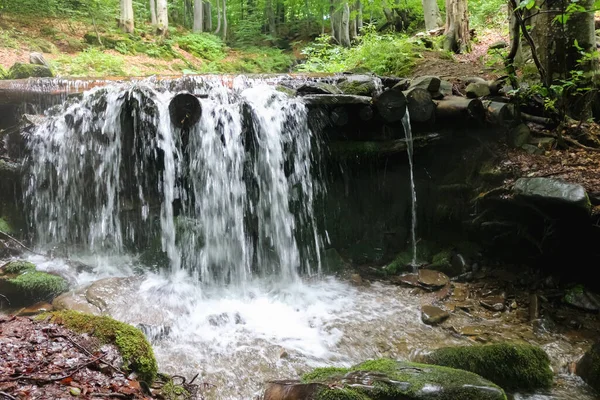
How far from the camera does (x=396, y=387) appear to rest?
2.68 m

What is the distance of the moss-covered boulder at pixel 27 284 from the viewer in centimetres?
492

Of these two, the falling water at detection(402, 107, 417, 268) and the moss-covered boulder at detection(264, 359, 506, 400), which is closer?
the moss-covered boulder at detection(264, 359, 506, 400)

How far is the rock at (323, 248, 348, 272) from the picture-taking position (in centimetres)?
664

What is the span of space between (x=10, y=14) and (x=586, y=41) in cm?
1788

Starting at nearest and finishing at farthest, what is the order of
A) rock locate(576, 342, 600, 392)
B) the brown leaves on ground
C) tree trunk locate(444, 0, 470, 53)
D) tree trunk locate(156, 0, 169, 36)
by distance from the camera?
the brown leaves on ground, rock locate(576, 342, 600, 392), tree trunk locate(444, 0, 470, 53), tree trunk locate(156, 0, 169, 36)

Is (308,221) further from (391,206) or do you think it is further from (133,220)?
(133,220)

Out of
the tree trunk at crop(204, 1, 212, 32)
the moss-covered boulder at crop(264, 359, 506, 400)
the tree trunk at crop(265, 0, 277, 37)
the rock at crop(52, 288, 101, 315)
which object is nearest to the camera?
the moss-covered boulder at crop(264, 359, 506, 400)

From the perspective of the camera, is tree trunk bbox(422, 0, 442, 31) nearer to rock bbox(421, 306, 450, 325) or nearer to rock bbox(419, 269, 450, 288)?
rock bbox(419, 269, 450, 288)

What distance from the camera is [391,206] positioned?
6.86 meters

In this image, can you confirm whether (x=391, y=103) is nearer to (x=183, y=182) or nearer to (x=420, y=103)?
(x=420, y=103)

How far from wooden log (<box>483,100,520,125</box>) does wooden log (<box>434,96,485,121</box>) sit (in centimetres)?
16

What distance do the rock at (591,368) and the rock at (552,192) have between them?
1786 mm

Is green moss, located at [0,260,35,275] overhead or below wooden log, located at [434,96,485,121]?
below

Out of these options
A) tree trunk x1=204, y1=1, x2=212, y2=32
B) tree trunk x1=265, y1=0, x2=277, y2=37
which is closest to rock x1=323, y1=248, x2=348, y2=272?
tree trunk x1=265, y1=0, x2=277, y2=37
